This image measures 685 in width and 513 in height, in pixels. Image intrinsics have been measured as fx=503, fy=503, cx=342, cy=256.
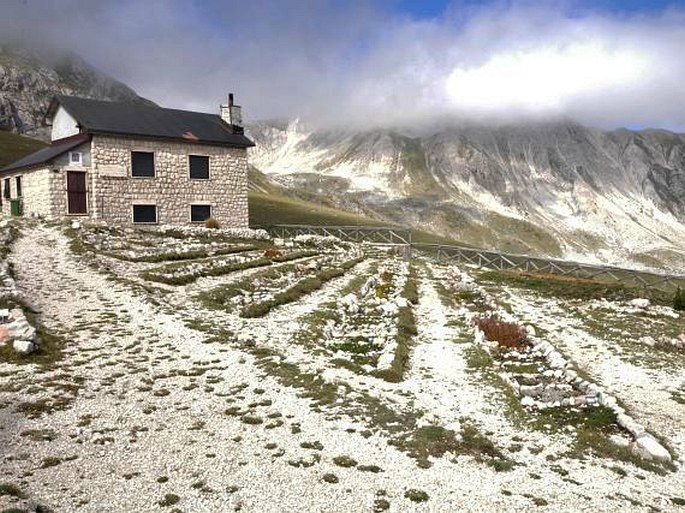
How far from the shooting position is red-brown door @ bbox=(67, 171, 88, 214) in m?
43.9

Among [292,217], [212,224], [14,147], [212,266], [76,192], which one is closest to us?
[212,266]


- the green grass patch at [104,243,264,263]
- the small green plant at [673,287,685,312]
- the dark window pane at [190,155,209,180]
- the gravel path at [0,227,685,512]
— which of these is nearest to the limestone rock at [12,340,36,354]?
the gravel path at [0,227,685,512]

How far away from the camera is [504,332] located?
20609mm

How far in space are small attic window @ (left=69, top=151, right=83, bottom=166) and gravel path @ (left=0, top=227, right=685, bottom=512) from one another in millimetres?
30618

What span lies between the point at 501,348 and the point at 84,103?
152 ft

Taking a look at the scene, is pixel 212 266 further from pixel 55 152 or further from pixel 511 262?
pixel 511 262

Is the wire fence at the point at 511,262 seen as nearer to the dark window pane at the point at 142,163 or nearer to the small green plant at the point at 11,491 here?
the dark window pane at the point at 142,163

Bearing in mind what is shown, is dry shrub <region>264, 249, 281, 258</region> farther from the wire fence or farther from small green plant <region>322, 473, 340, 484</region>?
small green plant <region>322, 473, 340, 484</region>

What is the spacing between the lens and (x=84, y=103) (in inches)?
1913

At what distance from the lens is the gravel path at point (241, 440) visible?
8914 millimetres

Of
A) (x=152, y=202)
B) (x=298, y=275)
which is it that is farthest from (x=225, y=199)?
(x=298, y=275)

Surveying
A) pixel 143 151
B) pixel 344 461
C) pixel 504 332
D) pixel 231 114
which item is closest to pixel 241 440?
pixel 344 461

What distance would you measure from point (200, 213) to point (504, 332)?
37.8 meters

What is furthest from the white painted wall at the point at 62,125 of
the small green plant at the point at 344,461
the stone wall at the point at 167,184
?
the small green plant at the point at 344,461
